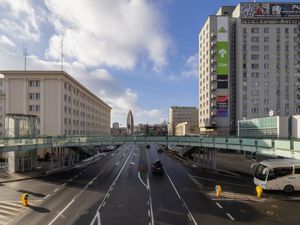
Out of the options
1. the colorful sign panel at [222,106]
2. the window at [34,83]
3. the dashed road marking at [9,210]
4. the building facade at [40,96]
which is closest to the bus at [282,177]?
the dashed road marking at [9,210]

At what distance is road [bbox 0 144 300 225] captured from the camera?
2195 centimetres

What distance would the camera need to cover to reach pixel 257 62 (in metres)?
96.5

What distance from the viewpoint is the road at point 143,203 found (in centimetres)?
2195

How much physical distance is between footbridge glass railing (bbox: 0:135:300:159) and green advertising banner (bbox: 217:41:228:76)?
53058 millimetres

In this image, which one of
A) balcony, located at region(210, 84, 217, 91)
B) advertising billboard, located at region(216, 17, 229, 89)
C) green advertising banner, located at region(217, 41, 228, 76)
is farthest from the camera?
balcony, located at region(210, 84, 217, 91)

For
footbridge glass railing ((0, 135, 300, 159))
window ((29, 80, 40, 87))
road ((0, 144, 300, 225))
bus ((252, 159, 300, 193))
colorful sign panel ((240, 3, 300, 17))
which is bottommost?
road ((0, 144, 300, 225))

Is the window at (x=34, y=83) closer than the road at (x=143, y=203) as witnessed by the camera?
No

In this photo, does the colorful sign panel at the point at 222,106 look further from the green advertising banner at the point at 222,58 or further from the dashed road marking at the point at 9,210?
the dashed road marking at the point at 9,210

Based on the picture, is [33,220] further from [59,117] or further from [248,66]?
[248,66]

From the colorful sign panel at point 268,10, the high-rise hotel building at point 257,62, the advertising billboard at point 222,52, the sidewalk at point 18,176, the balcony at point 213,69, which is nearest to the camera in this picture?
the sidewalk at point 18,176

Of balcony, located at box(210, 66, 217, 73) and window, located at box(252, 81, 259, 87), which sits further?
balcony, located at box(210, 66, 217, 73)

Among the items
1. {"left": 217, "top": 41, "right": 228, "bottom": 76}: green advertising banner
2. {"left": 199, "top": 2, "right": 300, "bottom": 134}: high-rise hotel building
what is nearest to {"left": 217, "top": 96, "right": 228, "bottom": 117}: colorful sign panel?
{"left": 199, "top": 2, "right": 300, "bottom": 134}: high-rise hotel building

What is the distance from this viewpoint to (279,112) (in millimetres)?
95688

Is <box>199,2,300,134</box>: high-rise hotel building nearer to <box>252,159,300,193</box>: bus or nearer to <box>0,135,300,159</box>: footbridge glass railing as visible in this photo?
<box>0,135,300,159</box>: footbridge glass railing
